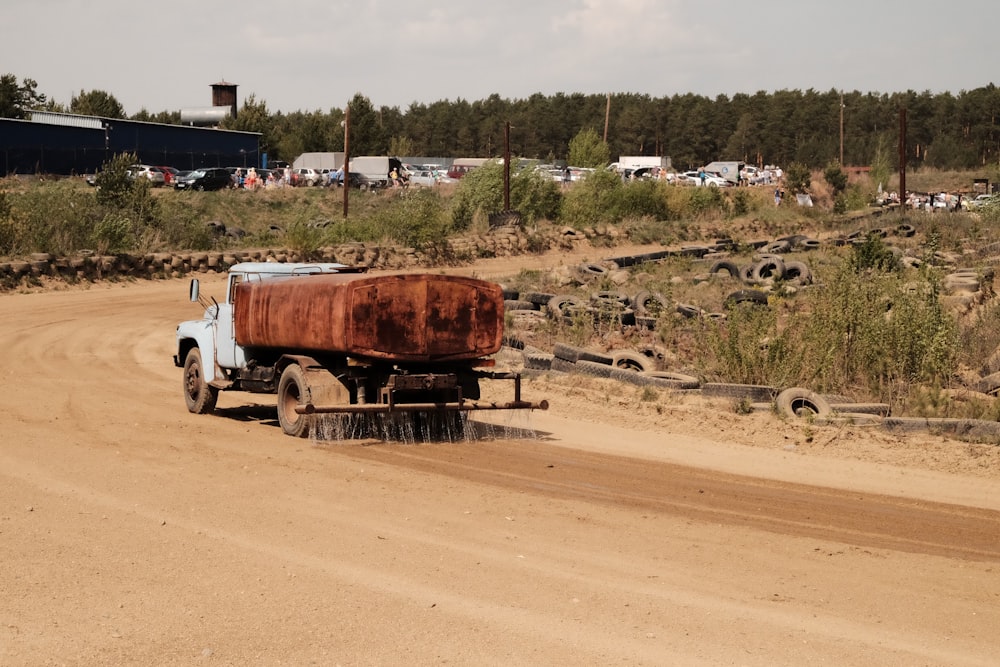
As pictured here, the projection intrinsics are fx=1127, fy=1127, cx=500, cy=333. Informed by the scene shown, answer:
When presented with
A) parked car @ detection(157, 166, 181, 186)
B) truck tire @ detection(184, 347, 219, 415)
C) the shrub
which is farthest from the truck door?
parked car @ detection(157, 166, 181, 186)

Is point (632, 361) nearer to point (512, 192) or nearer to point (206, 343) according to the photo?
point (206, 343)

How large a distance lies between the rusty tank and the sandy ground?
115 centimetres

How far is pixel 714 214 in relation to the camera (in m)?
56.9

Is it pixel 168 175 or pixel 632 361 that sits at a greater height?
pixel 168 175

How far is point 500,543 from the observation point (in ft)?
28.2

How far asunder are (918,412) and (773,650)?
8673 millimetres

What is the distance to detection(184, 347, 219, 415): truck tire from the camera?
47.7ft

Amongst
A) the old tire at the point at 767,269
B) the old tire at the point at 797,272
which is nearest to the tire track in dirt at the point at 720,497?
the old tire at the point at 797,272

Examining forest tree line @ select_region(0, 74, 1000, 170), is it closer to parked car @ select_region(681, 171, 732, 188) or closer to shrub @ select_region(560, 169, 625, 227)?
parked car @ select_region(681, 171, 732, 188)

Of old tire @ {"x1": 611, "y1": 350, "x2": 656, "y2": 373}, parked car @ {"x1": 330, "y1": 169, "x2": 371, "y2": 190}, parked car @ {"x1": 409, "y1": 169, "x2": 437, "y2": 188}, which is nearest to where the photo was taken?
old tire @ {"x1": 611, "y1": 350, "x2": 656, "y2": 373}

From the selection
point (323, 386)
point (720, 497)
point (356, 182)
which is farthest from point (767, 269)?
point (356, 182)

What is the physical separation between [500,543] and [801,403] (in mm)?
7040

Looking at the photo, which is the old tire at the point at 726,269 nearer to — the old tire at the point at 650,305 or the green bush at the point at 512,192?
the old tire at the point at 650,305

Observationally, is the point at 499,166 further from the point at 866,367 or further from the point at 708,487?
the point at 708,487
